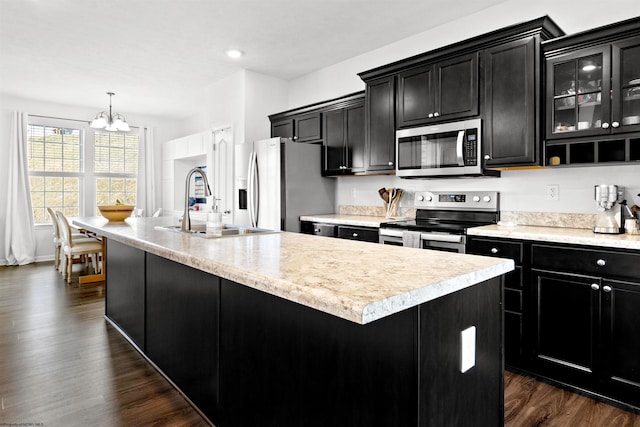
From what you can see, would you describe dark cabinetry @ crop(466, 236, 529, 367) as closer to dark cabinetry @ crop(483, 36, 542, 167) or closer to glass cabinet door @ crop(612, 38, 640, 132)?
dark cabinetry @ crop(483, 36, 542, 167)

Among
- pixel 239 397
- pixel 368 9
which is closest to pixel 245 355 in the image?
pixel 239 397

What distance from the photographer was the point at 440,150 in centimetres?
316

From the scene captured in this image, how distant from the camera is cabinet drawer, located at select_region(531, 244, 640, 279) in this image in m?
2.03

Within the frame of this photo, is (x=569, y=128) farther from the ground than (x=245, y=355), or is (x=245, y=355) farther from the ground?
(x=569, y=128)

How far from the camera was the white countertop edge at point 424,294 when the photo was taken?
871 millimetres

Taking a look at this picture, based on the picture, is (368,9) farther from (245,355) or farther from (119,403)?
(119,403)

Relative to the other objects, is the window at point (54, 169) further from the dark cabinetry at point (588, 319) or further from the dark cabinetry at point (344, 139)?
the dark cabinetry at point (588, 319)

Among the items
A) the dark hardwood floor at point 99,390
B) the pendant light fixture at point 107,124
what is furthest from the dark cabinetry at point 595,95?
the pendant light fixture at point 107,124

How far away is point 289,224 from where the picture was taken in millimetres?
4051

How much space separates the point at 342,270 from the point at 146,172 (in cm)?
705

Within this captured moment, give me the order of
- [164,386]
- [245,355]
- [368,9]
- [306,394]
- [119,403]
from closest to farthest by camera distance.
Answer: [306,394] < [245,355] < [119,403] < [164,386] < [368,9]

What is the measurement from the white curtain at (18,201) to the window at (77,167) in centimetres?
24

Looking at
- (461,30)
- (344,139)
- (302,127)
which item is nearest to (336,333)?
(344,139)

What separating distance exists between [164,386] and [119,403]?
247 millimetres
